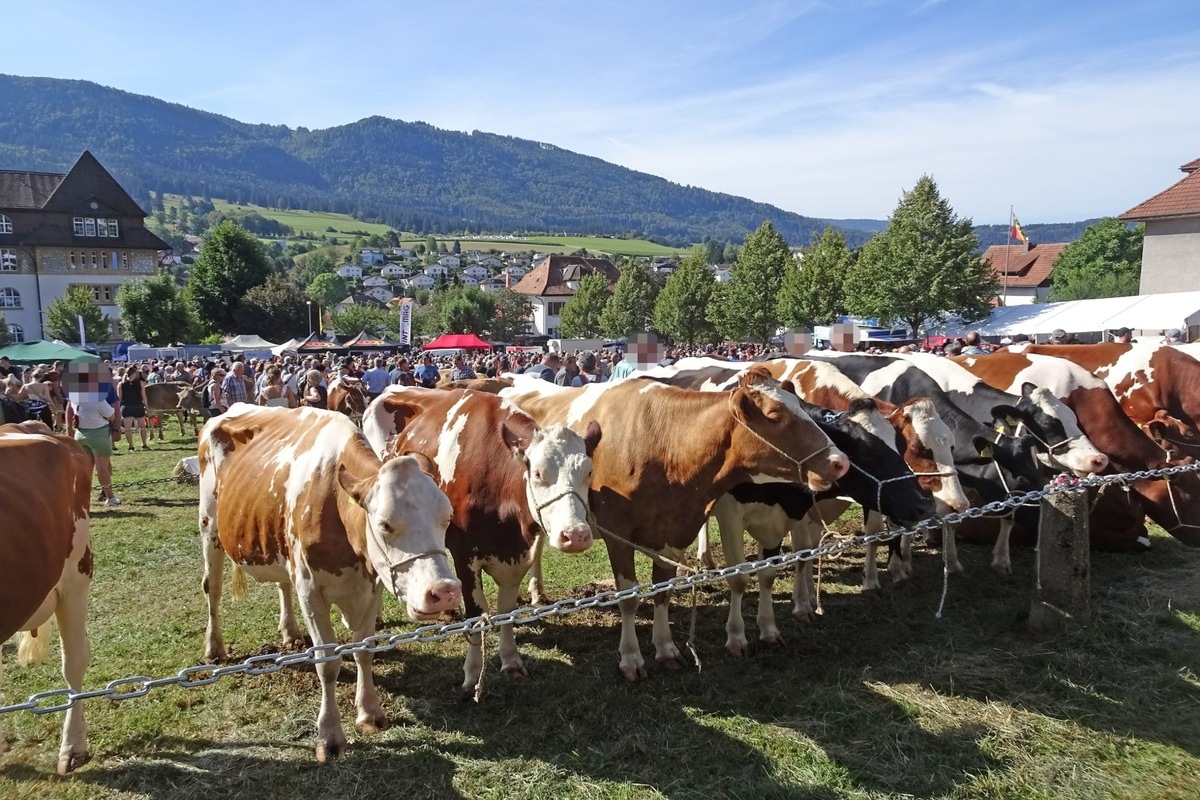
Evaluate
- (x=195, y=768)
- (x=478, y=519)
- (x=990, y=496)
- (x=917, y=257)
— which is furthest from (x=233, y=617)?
(x=917, y=257)

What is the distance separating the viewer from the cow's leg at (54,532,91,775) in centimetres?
430

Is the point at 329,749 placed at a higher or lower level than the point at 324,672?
lower

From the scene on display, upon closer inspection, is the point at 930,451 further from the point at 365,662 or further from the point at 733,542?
the point at 365,662

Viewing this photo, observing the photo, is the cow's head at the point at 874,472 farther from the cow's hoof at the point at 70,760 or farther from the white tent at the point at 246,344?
the white tent at the point at 246,344

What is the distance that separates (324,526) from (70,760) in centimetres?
194

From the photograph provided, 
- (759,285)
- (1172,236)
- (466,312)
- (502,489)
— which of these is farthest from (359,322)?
(502,489)

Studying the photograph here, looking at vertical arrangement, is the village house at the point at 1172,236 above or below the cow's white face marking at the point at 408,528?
above

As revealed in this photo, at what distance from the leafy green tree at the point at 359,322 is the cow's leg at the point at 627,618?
286 feet

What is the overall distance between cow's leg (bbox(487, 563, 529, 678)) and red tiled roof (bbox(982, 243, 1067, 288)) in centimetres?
8434

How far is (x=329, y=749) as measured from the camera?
4.32 metres

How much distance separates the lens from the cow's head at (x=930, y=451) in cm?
576

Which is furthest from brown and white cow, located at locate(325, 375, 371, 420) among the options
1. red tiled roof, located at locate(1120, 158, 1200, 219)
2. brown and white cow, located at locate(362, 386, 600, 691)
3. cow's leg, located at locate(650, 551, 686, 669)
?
red tiled roof, located at locate(1120, 158, 1200, 219)

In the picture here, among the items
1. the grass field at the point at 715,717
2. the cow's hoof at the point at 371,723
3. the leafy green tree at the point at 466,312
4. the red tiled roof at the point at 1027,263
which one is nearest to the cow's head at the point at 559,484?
the grass field at the point at 715,717

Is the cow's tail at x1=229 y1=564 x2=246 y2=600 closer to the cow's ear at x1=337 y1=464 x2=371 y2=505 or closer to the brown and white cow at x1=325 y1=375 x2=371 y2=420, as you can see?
the cow's ear at x1=337 y1=464 x2=371 y2=505
